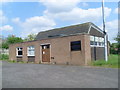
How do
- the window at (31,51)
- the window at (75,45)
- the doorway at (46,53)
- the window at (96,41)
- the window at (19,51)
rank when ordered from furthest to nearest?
the window at (19,51)
the window at (31,51)
the doorway at (46,53)
the window at (96,41)
the window at (75,45)


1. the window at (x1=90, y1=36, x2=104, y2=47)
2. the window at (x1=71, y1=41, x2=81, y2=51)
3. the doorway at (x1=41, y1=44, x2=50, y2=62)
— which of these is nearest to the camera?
the window at (x1=71, y1=41, x2=81, y2=51)

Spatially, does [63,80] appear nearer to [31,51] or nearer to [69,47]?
[69,47]

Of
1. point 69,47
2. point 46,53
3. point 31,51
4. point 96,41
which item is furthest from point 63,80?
point 31,51

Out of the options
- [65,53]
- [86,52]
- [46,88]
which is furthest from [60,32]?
[46,88]

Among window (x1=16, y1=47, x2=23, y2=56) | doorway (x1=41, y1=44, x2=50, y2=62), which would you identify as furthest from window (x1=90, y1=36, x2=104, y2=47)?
window (x1=16, y1=47, x2=23, y2=56)

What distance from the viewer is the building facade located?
1567cm

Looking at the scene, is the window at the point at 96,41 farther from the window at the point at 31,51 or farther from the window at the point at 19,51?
the window at the point at 19,51

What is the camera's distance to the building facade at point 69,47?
1567 cm

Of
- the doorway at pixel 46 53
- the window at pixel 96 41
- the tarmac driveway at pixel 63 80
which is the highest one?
the window at pixel 96 41

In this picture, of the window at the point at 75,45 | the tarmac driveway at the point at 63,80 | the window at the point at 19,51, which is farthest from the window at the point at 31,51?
the tarmac driveway at the point at 63,80

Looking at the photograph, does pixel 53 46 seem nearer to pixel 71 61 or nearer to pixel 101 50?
pixel 71 61

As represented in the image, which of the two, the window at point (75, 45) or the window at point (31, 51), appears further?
the window at point (31, 51)

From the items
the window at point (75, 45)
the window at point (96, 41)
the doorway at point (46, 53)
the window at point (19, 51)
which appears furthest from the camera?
the window at point (19, 51)

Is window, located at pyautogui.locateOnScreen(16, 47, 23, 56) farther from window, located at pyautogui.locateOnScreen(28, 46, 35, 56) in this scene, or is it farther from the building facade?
window, located at pyautogui.locateOnScreen(28, 46, 35, 56)
